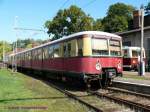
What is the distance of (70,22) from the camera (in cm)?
7162

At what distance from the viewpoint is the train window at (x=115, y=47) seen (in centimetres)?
1975

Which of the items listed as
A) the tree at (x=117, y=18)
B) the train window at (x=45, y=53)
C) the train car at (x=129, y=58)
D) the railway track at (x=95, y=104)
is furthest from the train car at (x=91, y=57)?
the tree at (x=117, y=18)

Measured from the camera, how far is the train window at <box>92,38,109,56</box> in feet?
62.0

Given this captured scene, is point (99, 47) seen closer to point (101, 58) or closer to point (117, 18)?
point (101, 58)

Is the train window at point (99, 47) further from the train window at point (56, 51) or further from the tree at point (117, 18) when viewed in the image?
the tree at point (117, 18)

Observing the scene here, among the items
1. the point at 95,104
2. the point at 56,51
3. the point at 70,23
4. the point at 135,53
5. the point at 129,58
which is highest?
the point at 70,23

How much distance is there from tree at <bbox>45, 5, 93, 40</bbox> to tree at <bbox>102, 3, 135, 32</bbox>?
1540 cm

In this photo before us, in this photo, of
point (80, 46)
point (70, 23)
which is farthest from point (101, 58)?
point (70, 23)

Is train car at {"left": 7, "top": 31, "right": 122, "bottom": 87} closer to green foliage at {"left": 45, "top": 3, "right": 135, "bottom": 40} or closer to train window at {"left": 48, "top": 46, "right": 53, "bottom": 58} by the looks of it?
train window at {"left": 48, "top": 46, "right": 53, "bottom": 58}

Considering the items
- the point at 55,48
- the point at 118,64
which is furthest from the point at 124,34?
the point at 118,64

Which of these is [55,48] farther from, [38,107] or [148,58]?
[148,58]

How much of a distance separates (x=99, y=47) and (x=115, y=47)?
1306 millimetres

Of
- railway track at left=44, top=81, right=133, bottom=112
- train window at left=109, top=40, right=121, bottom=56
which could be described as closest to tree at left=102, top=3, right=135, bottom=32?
train window at left=109, top=40, right=121, bottom=56

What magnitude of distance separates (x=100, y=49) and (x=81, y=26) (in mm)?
52151
